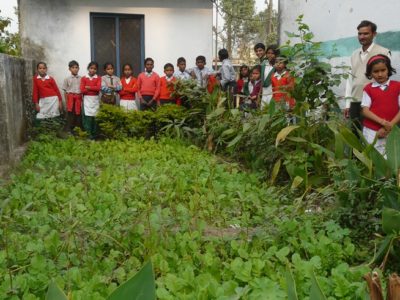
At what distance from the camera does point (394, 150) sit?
3.22m

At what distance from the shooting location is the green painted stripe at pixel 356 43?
17.4ft

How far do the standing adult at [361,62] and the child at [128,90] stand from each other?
473cm

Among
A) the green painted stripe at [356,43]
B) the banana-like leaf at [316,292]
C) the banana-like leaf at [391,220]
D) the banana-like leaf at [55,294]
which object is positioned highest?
the green painted stripe at [356,43]

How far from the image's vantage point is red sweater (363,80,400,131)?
177 inches

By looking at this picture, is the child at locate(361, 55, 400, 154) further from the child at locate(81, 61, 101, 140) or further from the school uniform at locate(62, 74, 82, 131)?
the school uniform at locate(62, 74, 82, 131)

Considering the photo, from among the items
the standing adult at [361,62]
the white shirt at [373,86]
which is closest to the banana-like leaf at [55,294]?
the white shirt at [373,86]

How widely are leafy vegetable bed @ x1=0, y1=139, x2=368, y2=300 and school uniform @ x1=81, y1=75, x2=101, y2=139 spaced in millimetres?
4005

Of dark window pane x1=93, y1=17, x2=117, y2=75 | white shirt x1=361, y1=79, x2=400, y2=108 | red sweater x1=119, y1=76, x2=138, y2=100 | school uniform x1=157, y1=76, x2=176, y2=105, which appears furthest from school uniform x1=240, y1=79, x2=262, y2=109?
dark window pane x1=93, y1=17, x2=117, y2=75

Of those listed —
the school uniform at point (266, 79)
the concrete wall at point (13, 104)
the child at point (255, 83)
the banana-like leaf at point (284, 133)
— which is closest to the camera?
the banana-like leaf at point (284, 133)

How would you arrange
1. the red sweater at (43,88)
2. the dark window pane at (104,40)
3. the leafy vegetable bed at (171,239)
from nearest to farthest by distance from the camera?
the leafy vegetable bed at (171,239), the red sweater at (43,88), the dark window pane at (104,40)

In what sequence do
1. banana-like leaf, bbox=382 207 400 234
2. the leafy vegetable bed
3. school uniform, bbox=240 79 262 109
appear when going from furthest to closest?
school uniform, bbox=240 79 262 109 → banana-like leaf, bbox=382 207 400 234 → the leafy vegetable bed

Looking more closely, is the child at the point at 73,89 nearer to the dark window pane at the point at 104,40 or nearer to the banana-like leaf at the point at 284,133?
the dark window pane at the point at 104,40

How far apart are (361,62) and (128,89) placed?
4892 mm

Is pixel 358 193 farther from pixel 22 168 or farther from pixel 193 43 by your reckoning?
pixel 193 43
